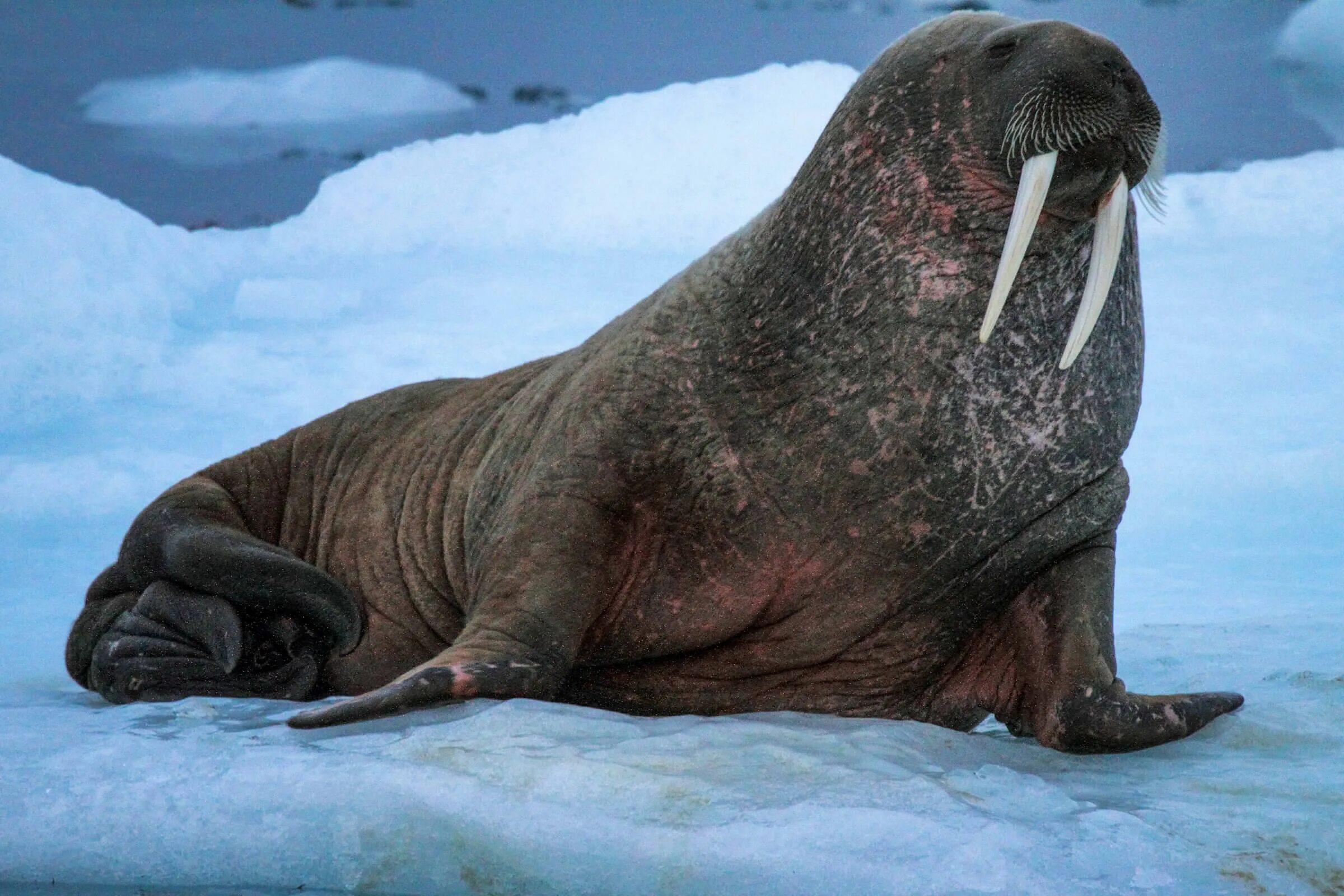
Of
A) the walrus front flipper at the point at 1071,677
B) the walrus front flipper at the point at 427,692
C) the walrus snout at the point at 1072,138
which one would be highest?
the walrus snout at the point at 1072,138

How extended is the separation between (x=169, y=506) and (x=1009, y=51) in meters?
3.31

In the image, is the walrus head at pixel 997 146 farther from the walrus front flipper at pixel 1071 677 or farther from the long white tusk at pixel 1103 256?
the walrus front flipper at pixel 1071 677

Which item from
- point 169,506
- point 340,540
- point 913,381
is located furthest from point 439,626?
point 913,381

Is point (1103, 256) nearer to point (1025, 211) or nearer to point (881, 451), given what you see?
point (1025, 211)

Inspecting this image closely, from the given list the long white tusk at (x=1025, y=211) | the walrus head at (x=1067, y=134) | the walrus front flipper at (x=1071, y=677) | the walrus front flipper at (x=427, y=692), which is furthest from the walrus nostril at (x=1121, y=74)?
the walrus front flipper at (x=427, y=692)

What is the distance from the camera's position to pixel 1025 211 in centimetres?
405

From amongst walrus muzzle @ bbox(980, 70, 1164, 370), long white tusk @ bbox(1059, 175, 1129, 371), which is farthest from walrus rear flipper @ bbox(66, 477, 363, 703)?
long white tusk @ bbox(1059, 175, 1129, 371)

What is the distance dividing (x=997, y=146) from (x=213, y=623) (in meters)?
2.95

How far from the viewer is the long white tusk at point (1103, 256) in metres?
4.19

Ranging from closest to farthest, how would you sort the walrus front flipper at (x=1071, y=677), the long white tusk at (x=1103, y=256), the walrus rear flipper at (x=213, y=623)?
the long white tusk at (x=1103, y=256) → the walrus front flipper at (x=1071, y=677) → the walrus rear flipper at (x=213, y=623)

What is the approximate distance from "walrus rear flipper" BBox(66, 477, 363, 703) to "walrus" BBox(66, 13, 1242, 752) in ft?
2.51

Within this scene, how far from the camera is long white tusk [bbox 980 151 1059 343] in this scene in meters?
4.05

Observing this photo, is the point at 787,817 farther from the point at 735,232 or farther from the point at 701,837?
the point at 735,232

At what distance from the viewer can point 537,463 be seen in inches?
186
